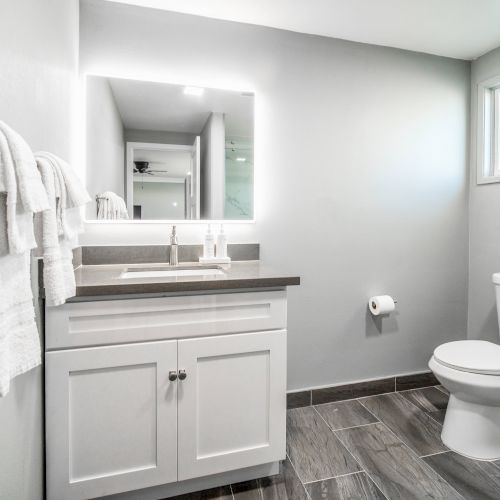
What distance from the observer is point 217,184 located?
1900mm

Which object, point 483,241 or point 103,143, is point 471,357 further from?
point 103,143

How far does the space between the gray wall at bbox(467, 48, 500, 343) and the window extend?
0.14ft

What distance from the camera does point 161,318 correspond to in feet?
4.15

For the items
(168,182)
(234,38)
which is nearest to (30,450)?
→ (168,182)

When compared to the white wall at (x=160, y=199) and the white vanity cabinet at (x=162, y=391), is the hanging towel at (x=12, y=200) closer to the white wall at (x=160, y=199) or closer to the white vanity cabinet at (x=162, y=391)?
the white vanity cabinet at (x=162, y=391)

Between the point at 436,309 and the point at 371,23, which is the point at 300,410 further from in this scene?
the point at 371,23

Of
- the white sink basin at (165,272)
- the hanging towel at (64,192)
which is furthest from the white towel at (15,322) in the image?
the white sink basin at (165,272)

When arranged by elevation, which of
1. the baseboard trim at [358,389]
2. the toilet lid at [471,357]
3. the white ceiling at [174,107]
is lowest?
the baseboard trim at [358,389]

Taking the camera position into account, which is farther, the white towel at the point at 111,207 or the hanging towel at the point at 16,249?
the white towel at the point at 111,207

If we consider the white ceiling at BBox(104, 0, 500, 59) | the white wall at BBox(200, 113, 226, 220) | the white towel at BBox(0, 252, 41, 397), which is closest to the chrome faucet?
the white wall at BBox(200, 113, 226, 220)

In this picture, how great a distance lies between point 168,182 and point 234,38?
0.86 meters

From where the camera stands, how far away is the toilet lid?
152cm

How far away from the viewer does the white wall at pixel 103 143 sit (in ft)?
5.69

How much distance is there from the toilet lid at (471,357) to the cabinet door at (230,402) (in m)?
0.80
